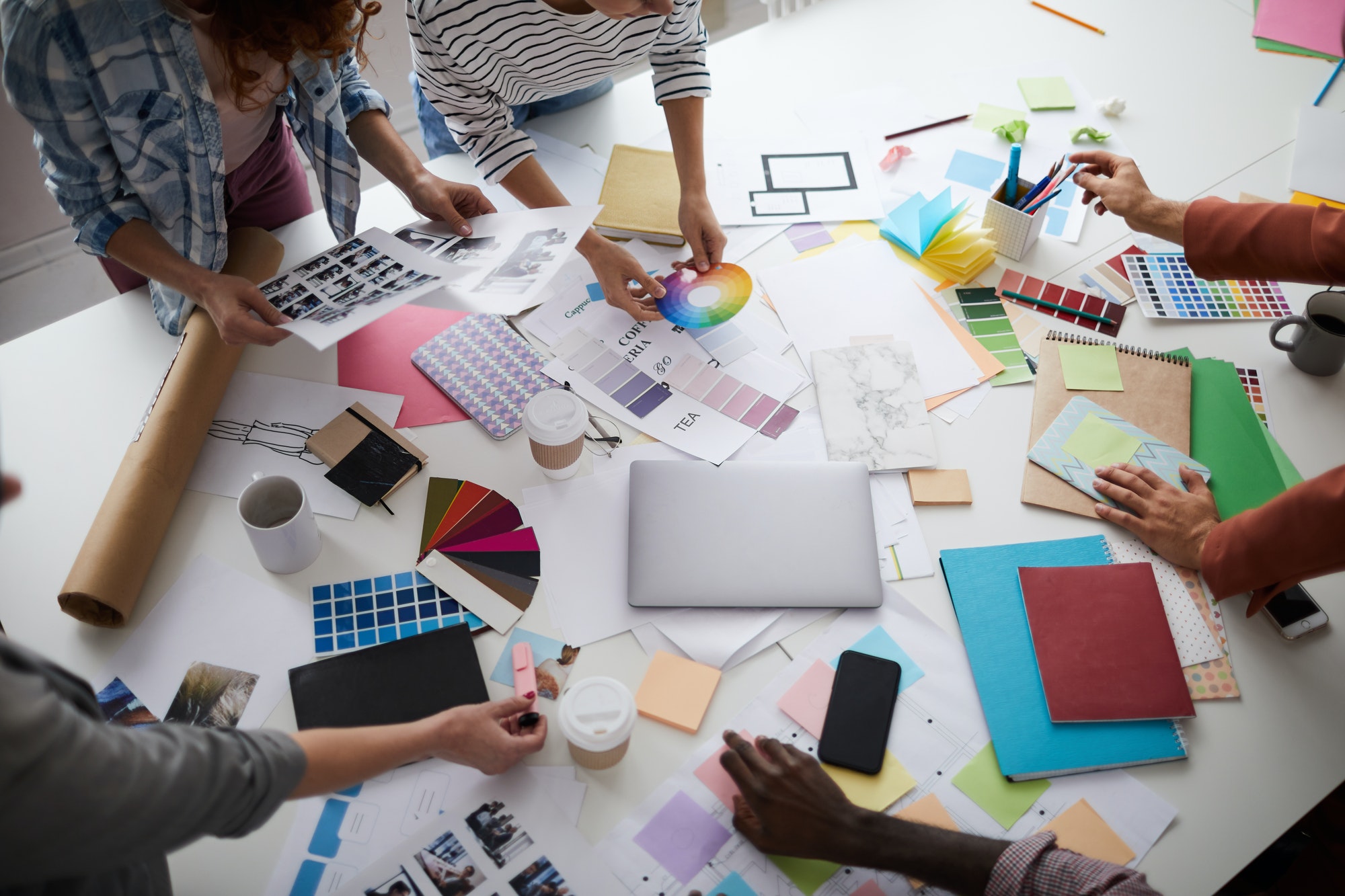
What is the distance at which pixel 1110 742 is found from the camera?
1027 millimetres

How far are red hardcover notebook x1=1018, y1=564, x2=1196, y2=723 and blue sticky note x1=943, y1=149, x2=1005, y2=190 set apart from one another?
2.92 feet

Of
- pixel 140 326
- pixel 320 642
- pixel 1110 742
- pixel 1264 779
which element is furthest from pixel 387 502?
pixel 1264 779

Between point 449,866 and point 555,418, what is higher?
point 555,418

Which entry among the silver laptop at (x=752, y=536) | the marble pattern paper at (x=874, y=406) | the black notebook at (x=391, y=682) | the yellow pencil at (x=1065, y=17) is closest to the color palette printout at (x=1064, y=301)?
the marble pattern paper at (x=874, y=406)

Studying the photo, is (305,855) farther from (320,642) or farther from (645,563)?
(645,563)

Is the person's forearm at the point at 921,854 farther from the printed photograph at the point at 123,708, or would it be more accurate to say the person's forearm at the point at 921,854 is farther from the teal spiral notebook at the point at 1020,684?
the printed photograph at the point at 123,708

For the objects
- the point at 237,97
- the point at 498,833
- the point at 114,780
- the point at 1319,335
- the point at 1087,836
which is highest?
the point at 237,97

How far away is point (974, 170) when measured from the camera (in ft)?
5.62

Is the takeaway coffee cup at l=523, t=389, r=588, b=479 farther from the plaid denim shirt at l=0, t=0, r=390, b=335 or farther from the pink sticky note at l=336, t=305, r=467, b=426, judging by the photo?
the plaid denim shirt at l=0, t=0, r=390, b=335

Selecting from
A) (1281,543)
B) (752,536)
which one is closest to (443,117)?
(752,536)

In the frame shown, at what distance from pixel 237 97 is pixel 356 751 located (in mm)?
994

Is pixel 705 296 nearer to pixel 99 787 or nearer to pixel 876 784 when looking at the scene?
pixel 876 784

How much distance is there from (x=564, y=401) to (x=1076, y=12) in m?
1.78

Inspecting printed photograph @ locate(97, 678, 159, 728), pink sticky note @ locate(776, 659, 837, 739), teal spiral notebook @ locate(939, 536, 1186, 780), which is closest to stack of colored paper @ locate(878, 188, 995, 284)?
teal spiral notebook @ locate(939, 536, 1186, 780)
